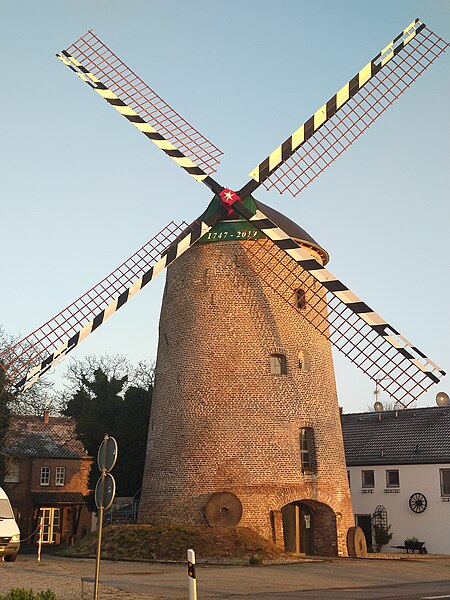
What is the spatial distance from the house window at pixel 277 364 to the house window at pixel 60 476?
23.6 metres

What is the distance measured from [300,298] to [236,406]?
4.22 m

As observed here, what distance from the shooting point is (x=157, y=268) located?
23.4 meters

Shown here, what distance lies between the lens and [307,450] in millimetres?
23547

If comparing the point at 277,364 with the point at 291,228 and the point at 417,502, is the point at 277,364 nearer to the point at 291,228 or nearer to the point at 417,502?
the point at 291,228

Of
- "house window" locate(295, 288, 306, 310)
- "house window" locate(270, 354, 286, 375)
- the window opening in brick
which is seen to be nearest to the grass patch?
"house window" locate(270, 354, 286, 375)

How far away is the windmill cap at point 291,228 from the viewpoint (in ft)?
79.9

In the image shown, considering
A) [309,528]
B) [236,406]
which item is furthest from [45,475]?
[236,406]

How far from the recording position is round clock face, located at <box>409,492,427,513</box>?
1230 inches

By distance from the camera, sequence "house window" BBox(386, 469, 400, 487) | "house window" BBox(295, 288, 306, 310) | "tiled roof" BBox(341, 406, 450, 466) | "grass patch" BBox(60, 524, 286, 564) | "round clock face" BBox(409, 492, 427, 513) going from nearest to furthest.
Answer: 1. "grass patch" BBox(60, 524, 286, 564)
2. "house window" BBox(295, 288, 306, 310)
3. "round clock face" BBox(409, 492, 427, 513)
4. "tiled roof" BBox(341, 406, 450, 466)
5. "house window" BBox(386, 469, 400, 487)

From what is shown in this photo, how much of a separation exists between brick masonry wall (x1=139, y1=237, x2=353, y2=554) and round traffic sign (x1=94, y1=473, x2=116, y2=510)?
1236 centimetres

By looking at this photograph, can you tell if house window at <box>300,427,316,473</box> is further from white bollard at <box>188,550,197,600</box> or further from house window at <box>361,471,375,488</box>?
white bollard at <box>188,550,197,600</box>

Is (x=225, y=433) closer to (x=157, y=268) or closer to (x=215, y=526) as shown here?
(x=215, y=526)

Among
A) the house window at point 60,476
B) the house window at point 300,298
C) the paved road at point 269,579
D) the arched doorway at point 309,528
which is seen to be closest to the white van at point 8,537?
the paved road at point 269,579

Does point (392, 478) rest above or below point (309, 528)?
above
